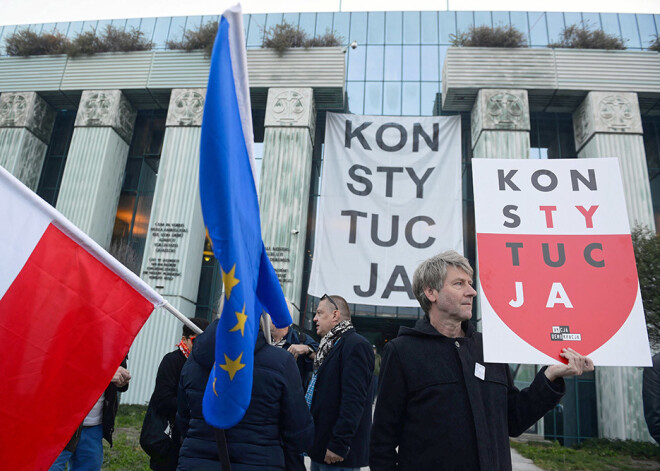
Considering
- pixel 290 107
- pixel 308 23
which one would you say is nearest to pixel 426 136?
pixel 290 107

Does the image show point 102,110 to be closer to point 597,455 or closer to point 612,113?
point 612,113

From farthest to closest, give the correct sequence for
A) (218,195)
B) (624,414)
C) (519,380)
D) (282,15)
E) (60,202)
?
1. (282,15)
2. (60,202)
3. (519,380)
4. (624,414)
5. (218,195)

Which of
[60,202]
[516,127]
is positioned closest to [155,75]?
[60,202]

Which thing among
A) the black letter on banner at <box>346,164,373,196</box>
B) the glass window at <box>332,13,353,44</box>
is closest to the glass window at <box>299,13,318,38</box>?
the glass window at <box>332,13,353,44</box>

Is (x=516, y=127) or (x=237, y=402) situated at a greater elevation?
(x=516, y=127)

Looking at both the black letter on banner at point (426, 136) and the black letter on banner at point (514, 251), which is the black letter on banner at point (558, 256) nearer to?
the black letter on banner at point (514, 251)

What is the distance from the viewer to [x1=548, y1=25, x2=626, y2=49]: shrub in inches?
584

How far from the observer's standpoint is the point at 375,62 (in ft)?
57.0

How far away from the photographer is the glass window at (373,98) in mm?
16578

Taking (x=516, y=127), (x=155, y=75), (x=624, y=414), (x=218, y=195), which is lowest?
(x=624, y=414)

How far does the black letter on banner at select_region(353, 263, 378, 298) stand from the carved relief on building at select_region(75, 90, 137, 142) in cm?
1025

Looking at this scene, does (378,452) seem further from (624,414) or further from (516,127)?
(516,127)

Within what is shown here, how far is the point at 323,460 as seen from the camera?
11.8 ft

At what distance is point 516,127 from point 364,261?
21.2ft
